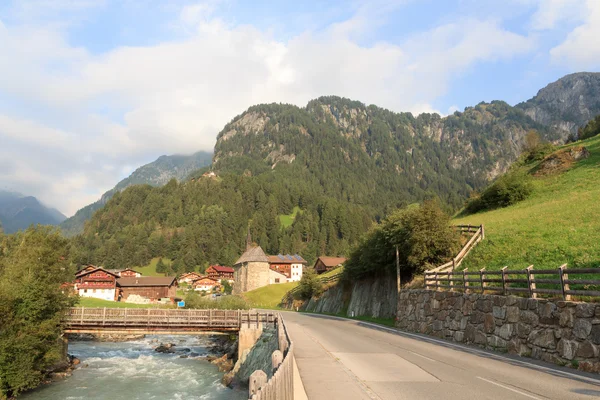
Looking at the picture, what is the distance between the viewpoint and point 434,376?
12227 millimetres

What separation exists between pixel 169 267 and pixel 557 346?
156 meters

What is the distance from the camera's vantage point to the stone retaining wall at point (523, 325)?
13359mm

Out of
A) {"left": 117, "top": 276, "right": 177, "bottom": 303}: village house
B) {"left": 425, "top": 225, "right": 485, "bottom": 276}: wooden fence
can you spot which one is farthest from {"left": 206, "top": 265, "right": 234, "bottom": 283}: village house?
{"left": 425, "top": 225, "right": 485, "bottom": 276}: wooden fence

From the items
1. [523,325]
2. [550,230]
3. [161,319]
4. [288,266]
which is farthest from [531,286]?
[288,266]

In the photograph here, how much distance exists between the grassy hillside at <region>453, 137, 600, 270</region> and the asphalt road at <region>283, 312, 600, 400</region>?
25.8 ft

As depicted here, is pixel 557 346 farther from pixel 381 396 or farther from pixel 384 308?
pixel 384 308

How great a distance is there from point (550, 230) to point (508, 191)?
65.7ft

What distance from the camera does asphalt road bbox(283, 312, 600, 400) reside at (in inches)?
397

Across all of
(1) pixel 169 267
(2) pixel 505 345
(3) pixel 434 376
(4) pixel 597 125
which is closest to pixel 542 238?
(2) pixel 505 345

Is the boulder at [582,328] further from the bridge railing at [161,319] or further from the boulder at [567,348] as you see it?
the bridge railing at [161,319]

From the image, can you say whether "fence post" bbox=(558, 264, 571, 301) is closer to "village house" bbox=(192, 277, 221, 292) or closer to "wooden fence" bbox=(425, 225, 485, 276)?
"wooden fence" bbox=(425, 225, 485, 276)

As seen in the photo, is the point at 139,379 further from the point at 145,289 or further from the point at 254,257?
the point at 145,289

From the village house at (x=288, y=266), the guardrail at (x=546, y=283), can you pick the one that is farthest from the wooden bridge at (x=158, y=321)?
the village house at (x=288, y=266)

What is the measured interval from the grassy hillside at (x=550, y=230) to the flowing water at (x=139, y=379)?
19.9 metres
